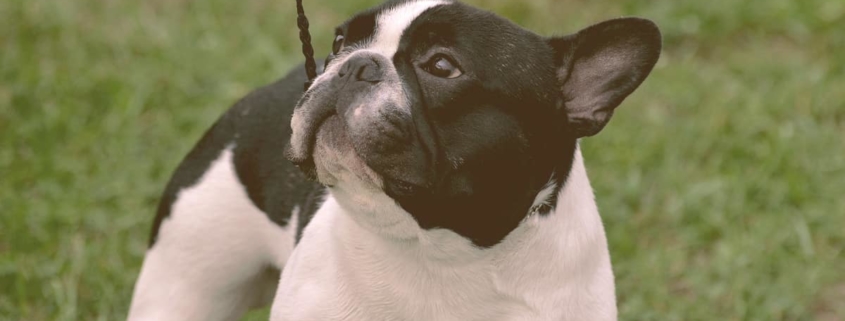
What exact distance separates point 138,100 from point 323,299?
3338 mm

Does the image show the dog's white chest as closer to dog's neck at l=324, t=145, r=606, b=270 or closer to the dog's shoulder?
dog's neck at l=324, t=145, r=606, b=270

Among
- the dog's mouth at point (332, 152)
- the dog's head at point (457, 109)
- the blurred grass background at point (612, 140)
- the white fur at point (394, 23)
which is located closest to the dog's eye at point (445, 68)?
the dog's head at point (457, 109)

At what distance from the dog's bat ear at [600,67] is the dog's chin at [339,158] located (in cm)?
56

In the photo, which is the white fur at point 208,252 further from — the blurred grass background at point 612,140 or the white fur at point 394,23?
the white fur at point 394,23

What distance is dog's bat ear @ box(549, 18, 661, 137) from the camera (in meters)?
3.16

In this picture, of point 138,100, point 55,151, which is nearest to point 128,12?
point 138,100

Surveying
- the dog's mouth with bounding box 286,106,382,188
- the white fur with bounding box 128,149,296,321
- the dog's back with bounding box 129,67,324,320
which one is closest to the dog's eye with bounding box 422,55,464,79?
the dog's mouth with bounding box 286,106,382,188

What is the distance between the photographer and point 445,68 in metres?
3.02

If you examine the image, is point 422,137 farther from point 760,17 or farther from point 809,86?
point 760,17

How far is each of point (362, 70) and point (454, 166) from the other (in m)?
0.32

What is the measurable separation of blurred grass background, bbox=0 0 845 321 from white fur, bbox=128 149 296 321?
0.72 m

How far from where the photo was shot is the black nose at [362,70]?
2.99 meters

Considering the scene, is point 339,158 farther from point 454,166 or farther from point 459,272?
point 459,272

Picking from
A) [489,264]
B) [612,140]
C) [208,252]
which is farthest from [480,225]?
[612,140]
